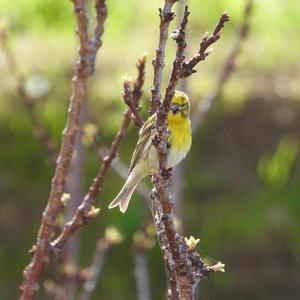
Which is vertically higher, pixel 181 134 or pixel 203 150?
pixel 203 150

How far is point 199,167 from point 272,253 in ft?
2.95

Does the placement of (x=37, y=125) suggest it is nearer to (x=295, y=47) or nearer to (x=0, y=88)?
(x=0, y=88)

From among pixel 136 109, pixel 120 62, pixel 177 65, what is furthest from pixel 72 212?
pixel 120 62

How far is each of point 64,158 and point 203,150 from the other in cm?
461

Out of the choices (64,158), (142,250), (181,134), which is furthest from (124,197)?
(64,158)

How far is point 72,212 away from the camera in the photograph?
426 centimetres

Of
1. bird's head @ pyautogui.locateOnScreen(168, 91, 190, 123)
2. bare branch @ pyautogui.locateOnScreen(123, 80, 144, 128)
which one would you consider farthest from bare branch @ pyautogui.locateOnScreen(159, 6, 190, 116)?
bird's head @ pyautogui.locateOnScreen(168, 91, 190, 123)

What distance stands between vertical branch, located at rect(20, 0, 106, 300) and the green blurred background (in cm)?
325

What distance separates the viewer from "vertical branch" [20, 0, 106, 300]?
207cm

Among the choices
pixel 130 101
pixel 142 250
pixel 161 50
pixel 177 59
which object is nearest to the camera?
pixel 177 59

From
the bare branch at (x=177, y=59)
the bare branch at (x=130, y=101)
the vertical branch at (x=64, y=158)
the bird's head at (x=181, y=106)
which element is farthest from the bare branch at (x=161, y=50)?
the bird's head at (x=181, y=106)

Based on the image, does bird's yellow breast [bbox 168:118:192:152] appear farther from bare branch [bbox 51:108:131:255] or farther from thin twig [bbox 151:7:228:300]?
thin twig [bbox 151:7:228:300]

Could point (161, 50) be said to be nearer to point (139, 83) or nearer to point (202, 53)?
point (202, 53)

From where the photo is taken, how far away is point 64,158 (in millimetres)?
2090
